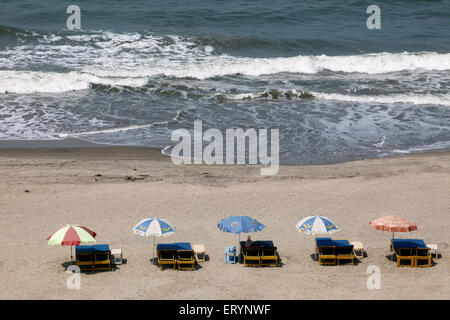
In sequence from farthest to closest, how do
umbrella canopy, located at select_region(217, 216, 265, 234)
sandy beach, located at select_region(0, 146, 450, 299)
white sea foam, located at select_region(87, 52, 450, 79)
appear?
white sea foam, located at select_region(87, 52, 450, 79), umbrella canopy, located at select_region(217, 216, 265, 234), sandy beach, located at select_region(0, 146, 450, 299)

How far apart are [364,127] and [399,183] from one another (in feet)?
21.7

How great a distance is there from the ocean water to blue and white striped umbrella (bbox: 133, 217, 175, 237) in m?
8.80

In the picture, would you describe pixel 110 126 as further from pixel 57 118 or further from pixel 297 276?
pixel 297 276

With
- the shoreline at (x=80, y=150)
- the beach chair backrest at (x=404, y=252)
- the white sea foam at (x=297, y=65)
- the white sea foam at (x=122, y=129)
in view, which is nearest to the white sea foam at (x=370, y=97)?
the white sea foam at (x=297, y=65)

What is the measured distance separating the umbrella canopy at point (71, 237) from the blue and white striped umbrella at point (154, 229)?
1119 mm

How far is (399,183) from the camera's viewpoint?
18.9m

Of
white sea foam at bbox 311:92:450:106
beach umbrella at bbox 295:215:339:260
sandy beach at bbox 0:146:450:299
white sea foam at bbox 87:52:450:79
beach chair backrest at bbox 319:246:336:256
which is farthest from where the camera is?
white sea foam at bbox 87:52:450:79

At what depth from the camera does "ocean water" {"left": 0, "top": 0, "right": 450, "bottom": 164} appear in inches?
957

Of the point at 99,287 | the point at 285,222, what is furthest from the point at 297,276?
the point at 99,287

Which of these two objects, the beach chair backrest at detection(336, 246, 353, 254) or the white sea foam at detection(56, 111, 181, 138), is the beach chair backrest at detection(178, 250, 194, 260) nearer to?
the beach chair backrest at detection(336, 246, 353, 254)

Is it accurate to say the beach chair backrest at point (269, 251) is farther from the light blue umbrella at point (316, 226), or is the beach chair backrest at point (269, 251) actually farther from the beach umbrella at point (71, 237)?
the beach umbrella at point (71, 237)

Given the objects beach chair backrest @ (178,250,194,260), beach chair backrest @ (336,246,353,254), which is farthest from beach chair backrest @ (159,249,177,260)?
beach chair backrest @ (336,246,353,254)

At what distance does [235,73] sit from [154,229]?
20712mm
